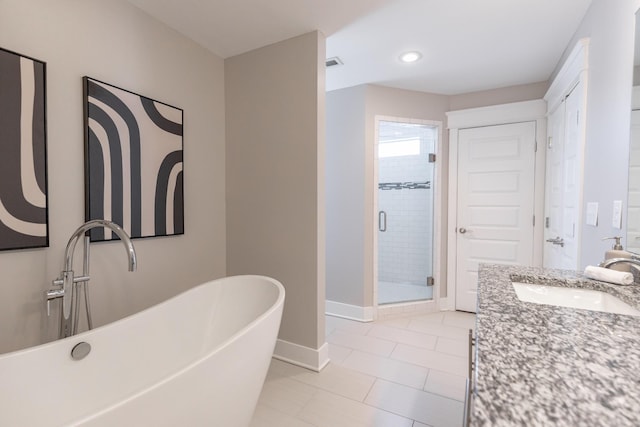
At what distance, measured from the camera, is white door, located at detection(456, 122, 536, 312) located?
2.86m

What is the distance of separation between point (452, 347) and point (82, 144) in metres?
2.91

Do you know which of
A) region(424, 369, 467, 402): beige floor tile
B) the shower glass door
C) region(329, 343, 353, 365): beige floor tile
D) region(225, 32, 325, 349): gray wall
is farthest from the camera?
the shower glass door

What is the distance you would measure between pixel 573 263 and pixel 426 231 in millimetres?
1503

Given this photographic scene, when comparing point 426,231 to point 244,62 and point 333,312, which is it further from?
point 244,62

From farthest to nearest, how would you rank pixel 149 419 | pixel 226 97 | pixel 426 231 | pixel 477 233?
pixel 426 231 < pixel 477 233 < pixel 226 97 < pixel 149 419

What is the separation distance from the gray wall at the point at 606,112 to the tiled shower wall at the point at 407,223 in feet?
5.33

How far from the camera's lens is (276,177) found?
2184 millimetres

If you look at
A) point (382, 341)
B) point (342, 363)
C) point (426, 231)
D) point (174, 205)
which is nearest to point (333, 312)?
point (382, 341)

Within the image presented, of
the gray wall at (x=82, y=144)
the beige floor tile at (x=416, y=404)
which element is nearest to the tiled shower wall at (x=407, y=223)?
the beige floor tile at (x=416, y=404)

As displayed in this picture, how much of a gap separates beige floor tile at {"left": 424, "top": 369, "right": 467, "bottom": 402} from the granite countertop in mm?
1218

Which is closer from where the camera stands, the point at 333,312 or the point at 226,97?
the point at 226,97

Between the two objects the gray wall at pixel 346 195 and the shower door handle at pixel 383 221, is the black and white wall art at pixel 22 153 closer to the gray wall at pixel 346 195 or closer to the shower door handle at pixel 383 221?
the gray wall at pixel 346 195

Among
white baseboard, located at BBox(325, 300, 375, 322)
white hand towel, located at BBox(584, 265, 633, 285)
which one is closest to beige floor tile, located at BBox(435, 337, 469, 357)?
white baseboard, located at BBox(325, 300, 375, 322)

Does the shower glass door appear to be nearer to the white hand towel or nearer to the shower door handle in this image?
the shower door handle
